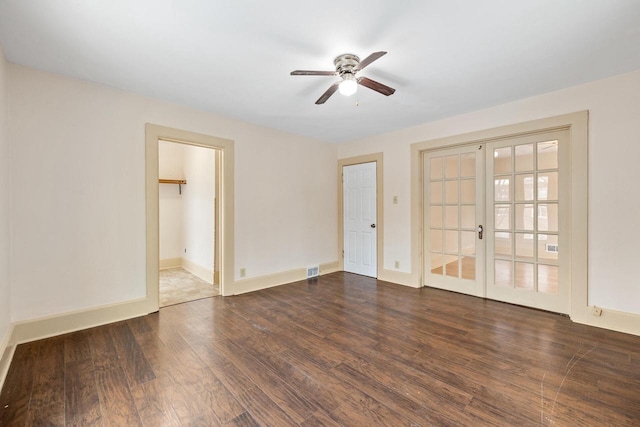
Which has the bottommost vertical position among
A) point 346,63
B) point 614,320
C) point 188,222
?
point 614,320

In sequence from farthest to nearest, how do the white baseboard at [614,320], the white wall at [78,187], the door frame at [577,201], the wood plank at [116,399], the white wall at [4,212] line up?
the door frame at [577,201]
the white baseboard at [614,320]
the white wall at [78,187]
the white wall at [4,212]
the wood plank at [116,399]

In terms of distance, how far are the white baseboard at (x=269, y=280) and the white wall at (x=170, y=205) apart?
224 centimetres

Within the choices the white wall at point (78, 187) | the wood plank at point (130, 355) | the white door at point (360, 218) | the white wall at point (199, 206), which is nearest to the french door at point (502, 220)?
the white door at point (360, 218)

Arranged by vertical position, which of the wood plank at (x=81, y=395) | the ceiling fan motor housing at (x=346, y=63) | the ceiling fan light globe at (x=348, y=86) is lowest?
the wood plank at (x=81, y=395)

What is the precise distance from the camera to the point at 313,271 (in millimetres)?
4906

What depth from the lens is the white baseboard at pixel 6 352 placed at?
1984 mm

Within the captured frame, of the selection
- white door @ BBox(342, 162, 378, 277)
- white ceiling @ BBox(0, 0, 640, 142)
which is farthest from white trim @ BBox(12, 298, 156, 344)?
white door @ BBox(342, 162, 378, 277)

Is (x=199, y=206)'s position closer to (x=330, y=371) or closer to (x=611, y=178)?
(x=330, y=371)

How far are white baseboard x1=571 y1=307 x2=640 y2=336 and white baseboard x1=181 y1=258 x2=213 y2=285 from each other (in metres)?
4.82

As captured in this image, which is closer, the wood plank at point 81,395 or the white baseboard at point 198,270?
the wood plank at point 81,395

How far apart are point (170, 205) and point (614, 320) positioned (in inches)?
264

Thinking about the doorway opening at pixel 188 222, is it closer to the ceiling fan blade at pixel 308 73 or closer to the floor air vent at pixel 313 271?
the floor air vent at pixel 313 271

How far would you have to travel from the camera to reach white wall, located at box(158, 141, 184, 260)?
5426 millimetres

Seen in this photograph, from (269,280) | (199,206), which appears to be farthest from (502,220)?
(199,206)
